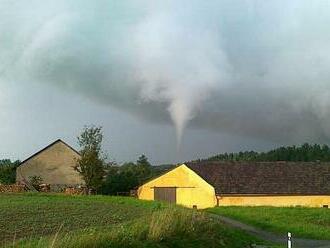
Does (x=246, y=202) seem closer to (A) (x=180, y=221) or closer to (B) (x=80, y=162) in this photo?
(B) (x=80, y=162)

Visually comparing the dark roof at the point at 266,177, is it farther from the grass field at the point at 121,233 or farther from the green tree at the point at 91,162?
the grass field at the point at 121,233

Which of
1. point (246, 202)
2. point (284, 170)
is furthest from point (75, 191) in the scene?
point (284, 170)

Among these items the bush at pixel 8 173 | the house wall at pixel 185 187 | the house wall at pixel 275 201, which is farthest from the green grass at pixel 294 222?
the bush at pixel 8 173

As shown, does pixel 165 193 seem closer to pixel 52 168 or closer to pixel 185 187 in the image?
pixel 185 187

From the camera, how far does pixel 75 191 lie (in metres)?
67.6

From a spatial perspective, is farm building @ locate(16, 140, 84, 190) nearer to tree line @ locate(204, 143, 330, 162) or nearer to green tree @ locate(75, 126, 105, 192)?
green tree @ locate(75, 126, 105, 192)

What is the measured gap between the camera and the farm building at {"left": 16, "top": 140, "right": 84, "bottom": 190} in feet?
252

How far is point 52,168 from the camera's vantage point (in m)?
77.3

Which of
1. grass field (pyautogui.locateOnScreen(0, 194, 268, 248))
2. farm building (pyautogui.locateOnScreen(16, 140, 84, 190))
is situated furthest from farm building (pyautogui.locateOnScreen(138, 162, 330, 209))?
grass field (pyautogui.locateOnScreen(0, 194, 268, 248))

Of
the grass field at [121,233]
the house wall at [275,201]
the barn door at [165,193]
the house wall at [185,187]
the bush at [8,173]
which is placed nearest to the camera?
the grass field at [121,233]

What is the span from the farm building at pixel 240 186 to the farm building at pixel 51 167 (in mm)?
13955

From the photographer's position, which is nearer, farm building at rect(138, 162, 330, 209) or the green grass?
the green grass

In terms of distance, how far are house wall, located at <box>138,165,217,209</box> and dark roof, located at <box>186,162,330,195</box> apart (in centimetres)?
108

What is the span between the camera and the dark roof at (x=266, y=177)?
2520 inches
